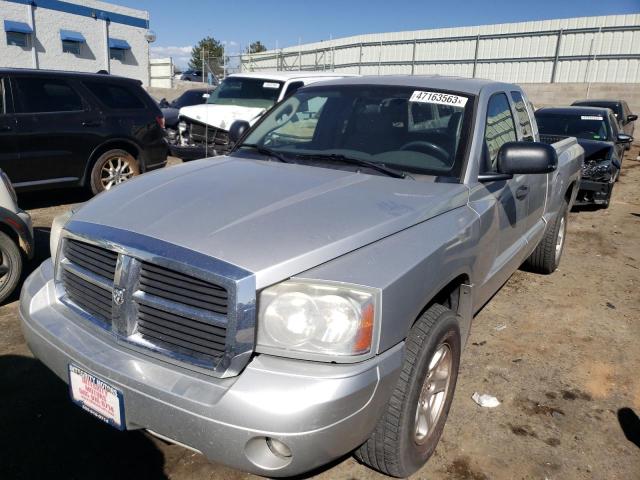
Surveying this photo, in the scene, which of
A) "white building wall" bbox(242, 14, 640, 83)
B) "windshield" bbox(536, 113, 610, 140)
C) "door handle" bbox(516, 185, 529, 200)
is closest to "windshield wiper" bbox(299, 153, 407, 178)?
"door handle" bbox(516, 185, 529, 200)

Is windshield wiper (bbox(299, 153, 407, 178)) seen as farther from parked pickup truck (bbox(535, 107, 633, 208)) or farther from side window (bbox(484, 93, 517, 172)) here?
parked pickup truck (bbox(535, 107, 633, 208))

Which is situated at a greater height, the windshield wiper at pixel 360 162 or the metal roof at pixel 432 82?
the metal roof at pixel 432 82

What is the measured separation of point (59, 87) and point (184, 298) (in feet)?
20.8

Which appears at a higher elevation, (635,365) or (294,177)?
(294,177)

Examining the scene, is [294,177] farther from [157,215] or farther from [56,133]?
[56,133]

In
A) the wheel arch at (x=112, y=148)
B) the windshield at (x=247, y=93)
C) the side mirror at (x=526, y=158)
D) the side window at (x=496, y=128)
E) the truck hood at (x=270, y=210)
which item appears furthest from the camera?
the windshield at (x=247, y=93)

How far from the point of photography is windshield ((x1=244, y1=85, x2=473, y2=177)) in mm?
3120

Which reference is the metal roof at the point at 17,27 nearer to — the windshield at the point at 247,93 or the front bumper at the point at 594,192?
the windshield at the point at 247,93

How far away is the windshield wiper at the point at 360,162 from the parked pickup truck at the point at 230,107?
5856 mm

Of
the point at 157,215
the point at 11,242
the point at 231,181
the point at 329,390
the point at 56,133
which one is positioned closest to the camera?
the point at 329,390

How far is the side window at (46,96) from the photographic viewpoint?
6723 mm

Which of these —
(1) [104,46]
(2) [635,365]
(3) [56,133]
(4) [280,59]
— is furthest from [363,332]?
(4) [280,59]

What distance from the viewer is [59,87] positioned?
7.09 metres

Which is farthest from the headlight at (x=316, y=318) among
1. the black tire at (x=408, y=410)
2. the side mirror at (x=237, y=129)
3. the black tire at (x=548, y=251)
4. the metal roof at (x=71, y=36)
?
the metal roof at (x=71, y=36)
